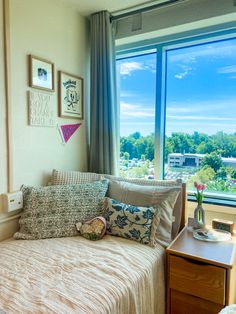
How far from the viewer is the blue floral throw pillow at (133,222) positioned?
1.56 metres

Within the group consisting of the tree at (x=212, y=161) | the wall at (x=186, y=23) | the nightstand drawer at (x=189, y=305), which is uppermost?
the wall at (x=186, y=23)

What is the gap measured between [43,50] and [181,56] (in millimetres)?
1181

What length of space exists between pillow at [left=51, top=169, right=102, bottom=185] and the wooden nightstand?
2.73 ft

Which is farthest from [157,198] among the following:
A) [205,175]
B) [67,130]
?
[67,130]

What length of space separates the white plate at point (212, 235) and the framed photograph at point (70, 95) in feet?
4.57

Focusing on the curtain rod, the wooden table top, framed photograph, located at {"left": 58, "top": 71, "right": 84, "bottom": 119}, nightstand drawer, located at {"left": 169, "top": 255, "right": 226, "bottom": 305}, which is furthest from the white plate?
the curtain rod

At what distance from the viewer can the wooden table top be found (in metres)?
1.33

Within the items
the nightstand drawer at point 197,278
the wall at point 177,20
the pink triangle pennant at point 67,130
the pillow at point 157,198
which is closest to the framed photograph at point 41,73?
the pink triangle pennant at point 67,130

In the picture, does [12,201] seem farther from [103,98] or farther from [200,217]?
[200,217]

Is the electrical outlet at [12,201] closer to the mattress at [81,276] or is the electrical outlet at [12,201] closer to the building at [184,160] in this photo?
the mattress at [81,276]

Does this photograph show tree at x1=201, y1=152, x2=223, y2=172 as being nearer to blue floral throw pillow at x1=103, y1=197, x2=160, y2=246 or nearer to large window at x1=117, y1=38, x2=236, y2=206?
large window at x1=117, y1=38, x2=236, y2=206

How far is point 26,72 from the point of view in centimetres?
173

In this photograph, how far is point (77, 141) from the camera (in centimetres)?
223

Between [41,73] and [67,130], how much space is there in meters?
0.51
